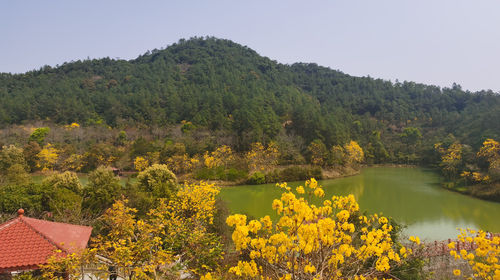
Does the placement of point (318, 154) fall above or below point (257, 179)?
above

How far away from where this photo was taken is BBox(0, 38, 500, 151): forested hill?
40281 millimetres

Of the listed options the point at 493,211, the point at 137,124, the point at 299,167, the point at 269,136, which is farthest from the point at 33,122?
the point at 493,211

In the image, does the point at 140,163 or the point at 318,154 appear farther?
the point at 318,154

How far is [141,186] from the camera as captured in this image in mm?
14461

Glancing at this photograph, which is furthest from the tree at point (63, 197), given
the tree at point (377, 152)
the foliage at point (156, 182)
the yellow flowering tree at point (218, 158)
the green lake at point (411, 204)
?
the tree at point (377, 152)

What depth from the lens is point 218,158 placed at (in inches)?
1212

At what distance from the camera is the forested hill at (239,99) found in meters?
40.3

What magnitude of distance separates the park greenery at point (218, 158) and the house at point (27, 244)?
514 mm

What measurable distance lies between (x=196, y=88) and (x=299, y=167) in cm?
3634

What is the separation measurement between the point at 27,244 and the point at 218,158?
2471cm

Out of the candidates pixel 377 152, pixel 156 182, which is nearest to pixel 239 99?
pixel 377 152

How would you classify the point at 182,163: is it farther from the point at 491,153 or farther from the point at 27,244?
the point at 491,153

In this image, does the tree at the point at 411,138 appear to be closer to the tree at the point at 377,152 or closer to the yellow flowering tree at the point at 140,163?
the tree at the point at 377,152

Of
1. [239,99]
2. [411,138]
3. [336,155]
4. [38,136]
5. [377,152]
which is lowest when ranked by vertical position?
[377,152]
